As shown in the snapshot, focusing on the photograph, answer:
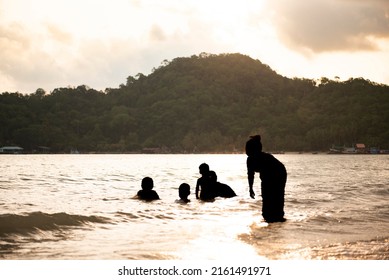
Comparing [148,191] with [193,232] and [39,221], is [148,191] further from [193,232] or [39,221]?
[193,232]

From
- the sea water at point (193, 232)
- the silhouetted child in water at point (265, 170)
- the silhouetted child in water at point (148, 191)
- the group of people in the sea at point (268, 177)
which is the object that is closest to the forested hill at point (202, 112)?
the silhouetted child in water at point (148, 191)

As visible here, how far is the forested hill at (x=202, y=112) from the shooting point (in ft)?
151

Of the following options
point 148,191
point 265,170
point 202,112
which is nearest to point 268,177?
point 265,170

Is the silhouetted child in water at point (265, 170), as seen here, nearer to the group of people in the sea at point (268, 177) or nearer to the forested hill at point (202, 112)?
the group of people in the sea at point (268, 177)

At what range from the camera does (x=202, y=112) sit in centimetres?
11056

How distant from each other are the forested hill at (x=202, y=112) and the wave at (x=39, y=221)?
78.0 feet

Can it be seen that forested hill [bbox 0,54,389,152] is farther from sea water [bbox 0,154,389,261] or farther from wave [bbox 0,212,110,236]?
wave [bbox 0,212,110,236]

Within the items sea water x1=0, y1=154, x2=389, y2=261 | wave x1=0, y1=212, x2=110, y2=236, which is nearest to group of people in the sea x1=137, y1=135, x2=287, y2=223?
sea water x1=0, y1=154, x2=389, y2=261

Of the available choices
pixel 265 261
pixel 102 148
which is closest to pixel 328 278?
pixel 265 261

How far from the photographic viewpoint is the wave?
1270 centimetres

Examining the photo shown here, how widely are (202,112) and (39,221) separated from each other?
9728 cm

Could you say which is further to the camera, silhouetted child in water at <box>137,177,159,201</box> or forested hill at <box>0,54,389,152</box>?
forested hill at <box>0,54,389,152</box>

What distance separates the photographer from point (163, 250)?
33.1 ft

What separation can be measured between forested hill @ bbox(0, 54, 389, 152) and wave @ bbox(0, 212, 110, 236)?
23768 millimetres
